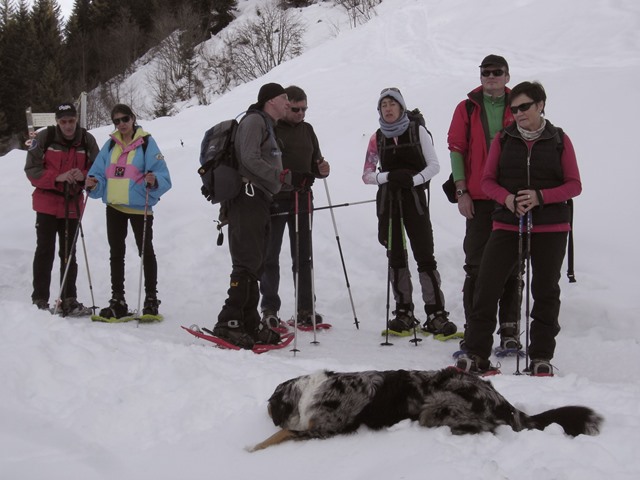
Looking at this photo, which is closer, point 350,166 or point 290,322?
point 290,322

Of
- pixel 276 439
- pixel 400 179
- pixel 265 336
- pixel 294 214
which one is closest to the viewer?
pixel 276 439

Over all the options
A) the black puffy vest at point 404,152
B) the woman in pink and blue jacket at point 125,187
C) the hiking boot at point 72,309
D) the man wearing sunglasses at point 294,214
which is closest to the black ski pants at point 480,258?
the black puffy vest at point 404,152

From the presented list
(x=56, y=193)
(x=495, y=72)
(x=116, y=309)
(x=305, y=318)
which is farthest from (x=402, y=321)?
(x=56, y=193)

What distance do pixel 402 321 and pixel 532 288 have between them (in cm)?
161

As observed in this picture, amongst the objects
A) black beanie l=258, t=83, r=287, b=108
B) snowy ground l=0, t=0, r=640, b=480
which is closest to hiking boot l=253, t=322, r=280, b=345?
snowy ground l=0, t=0, r=640, b=480

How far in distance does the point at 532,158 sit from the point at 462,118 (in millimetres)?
1012

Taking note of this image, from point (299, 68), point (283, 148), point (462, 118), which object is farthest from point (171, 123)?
point (462, 118)

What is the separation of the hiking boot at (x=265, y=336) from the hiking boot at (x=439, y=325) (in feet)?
4.73

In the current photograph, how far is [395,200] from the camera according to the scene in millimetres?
5590

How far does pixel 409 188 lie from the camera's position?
220 inches

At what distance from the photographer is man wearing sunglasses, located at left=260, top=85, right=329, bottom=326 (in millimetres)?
5828

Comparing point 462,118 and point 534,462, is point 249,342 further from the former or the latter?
point 534,462

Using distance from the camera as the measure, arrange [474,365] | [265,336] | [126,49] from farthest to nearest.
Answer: [126,49], [265,336], [474,365]

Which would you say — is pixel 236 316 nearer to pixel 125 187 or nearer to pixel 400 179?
pixel 400 179
